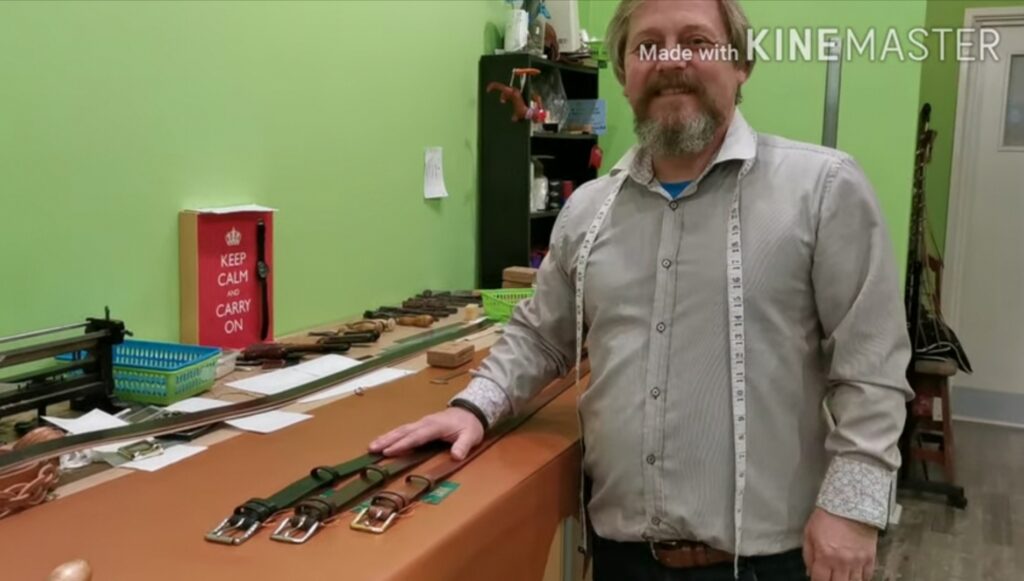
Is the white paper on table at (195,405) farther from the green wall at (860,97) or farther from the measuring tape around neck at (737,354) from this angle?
the green wall at (860,97)

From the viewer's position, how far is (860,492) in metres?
1.20

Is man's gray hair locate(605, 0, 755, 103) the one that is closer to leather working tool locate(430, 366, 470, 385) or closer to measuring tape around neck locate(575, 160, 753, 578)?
measuring tape around neck locate(575, 160, 753, 578)

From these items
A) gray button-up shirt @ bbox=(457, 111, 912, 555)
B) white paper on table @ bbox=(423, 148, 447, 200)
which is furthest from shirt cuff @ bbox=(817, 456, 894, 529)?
white paper on table @ bbox=(423, 148, 447, 200)

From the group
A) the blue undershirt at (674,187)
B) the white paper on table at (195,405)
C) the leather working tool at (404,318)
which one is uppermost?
the blue undershirt at (674,187)

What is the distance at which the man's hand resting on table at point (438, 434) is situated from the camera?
4.40 feet

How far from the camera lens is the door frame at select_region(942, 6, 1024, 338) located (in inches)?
182

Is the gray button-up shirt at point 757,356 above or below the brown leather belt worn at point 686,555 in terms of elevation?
above

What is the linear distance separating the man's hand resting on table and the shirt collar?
18.2 inches

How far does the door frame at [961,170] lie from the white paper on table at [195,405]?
4.30 m

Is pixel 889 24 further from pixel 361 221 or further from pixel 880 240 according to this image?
pixel 880 240

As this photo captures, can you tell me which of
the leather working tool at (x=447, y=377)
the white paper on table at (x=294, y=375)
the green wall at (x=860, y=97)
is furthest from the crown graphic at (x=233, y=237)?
the green wall at (x=860, y=97)

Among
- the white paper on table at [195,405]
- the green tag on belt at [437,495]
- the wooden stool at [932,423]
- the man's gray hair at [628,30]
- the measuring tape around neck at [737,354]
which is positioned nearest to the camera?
the green tag on belt at [437,495]

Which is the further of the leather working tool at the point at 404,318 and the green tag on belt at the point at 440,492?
the leather working tool at the point at 404,318

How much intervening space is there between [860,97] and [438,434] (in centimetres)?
228
